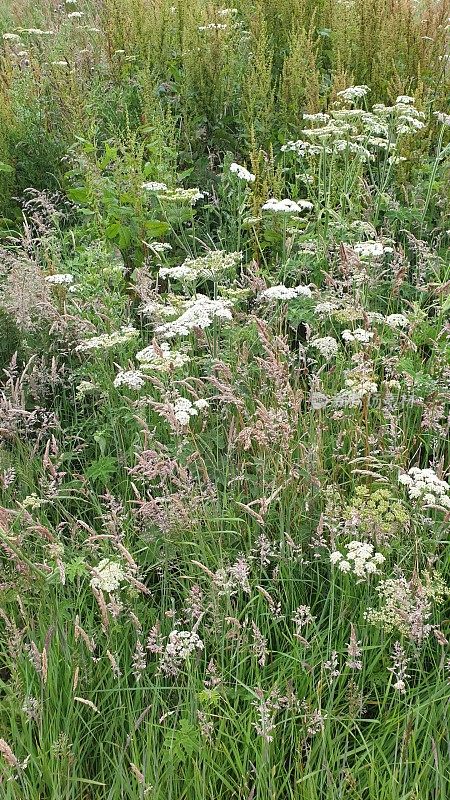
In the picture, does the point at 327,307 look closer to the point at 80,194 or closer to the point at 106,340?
the point at 106,340

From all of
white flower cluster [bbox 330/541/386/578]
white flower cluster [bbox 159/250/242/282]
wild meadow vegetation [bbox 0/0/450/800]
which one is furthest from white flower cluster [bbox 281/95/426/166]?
white flower cluster [bbox 330/541/386/578]

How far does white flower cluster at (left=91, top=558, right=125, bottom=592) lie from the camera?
1.97m

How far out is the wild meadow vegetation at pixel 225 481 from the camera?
1.98m

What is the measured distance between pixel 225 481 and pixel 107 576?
655mm

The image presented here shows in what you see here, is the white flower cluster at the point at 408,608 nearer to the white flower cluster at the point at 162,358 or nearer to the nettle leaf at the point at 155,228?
the white flower cluster at the point at 162,358

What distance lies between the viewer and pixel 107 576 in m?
2.01

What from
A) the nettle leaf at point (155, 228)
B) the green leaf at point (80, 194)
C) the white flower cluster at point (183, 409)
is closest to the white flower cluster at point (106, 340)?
the white flower cluster at point (183, 409)

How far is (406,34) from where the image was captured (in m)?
5.36

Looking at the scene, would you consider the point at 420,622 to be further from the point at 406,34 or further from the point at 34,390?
the point at 406,34

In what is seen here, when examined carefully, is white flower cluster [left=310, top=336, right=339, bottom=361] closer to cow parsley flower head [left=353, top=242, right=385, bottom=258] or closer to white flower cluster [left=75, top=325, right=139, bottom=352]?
cow parsley flower head [left=353, top=242, right=385, bottom=258]

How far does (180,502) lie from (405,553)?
71 centimetres

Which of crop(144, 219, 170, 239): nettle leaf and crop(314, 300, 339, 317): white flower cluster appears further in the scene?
crop(144, 219, 170, 239): nettle leaf

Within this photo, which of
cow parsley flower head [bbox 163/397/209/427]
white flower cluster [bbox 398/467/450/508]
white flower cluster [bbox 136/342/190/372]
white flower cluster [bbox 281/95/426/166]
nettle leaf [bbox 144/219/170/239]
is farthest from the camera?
nettle leaf [bbox 144/219/170/239]

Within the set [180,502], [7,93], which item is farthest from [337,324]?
[7,93]
